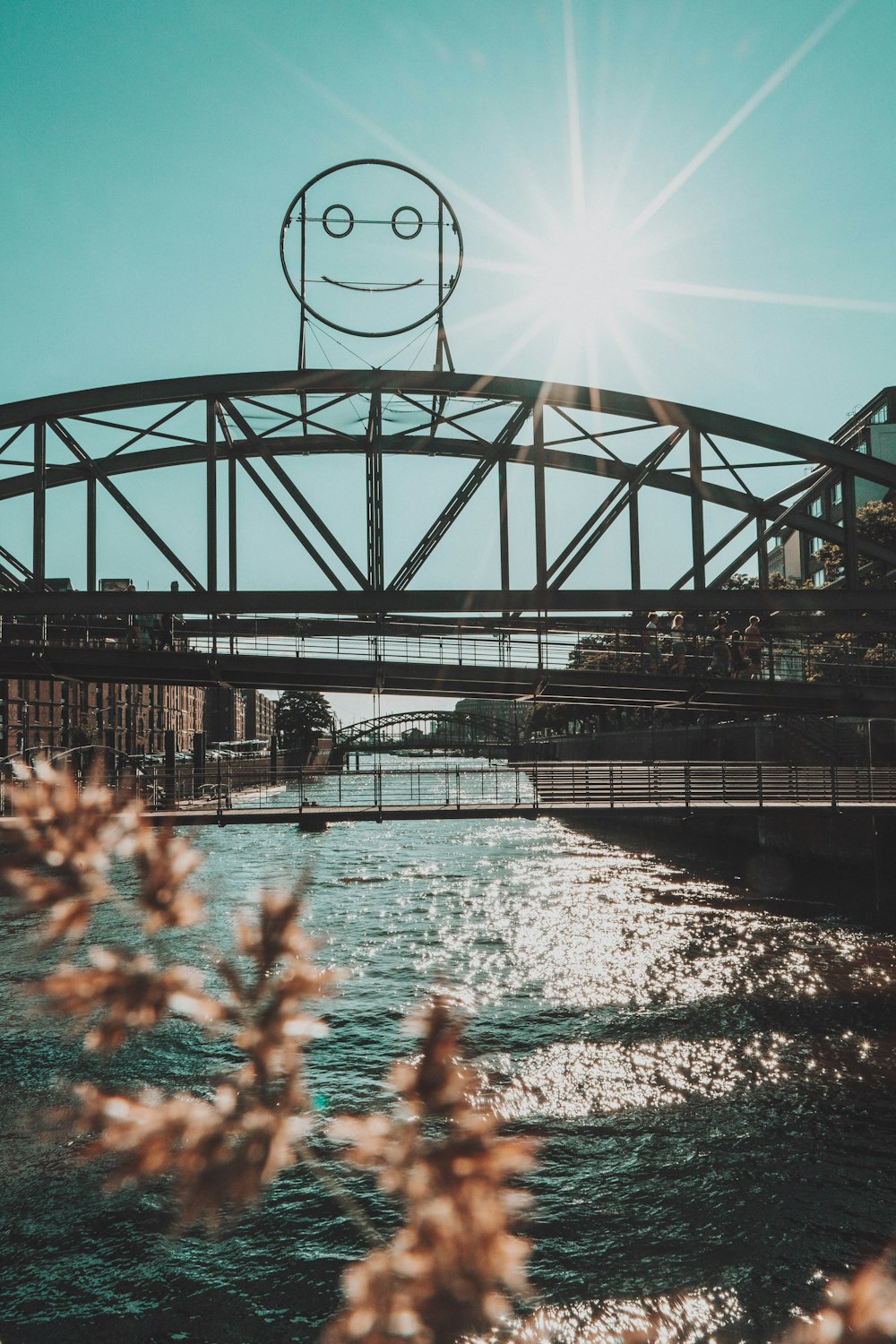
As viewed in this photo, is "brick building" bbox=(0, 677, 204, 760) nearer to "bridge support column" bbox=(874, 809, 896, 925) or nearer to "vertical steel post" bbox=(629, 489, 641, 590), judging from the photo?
"vertical steel post" bbox=(629, 489, 641, 590)

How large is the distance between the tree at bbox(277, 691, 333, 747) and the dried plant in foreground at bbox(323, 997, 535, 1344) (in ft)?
494

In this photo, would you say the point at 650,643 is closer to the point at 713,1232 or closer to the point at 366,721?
the point at 713,1232

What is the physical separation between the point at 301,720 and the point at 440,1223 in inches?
6384

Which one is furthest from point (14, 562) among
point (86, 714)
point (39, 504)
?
point (86, 714)

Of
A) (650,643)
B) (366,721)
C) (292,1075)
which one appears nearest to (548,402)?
(650,643)

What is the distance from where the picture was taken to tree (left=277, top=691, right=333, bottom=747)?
15725cm

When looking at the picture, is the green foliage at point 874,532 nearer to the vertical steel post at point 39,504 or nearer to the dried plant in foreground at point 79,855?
the vertical steel post at point 39,504

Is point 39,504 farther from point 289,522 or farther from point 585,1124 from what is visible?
point 585,1124

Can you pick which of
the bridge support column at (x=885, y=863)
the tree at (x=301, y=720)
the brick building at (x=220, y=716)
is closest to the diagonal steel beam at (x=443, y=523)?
the bridge support column at (x=885, y=863)

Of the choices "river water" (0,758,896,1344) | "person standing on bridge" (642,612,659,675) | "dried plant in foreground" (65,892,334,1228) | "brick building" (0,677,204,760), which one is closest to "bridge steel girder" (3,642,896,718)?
"person standing on bridge" (642,612,659,675)

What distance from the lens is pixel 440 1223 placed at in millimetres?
1566

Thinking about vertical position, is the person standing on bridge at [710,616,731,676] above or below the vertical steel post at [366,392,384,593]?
below

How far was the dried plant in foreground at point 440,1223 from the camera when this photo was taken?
1.53 meters

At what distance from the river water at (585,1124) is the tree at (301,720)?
130467 millimetres
